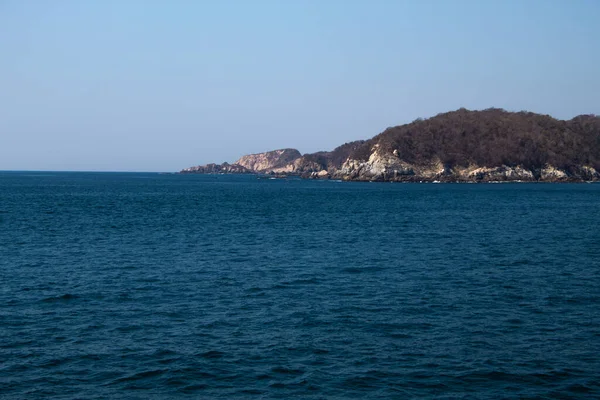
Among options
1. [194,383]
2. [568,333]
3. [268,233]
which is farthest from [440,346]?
[268,233]

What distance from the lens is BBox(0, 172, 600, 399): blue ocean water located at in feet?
51.4

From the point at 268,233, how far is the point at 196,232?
236 inches

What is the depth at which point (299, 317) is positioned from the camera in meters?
21.5

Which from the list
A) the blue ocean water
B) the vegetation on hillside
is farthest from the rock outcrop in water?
the blue ocean water

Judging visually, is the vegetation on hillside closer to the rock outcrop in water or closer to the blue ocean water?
the rock outcrop in water

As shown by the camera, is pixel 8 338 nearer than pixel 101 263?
Yes

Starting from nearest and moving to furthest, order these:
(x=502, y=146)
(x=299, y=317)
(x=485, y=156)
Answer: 1. (x=299, y=317)
2. (x=485, y=156)
3. (x=502, y=146)

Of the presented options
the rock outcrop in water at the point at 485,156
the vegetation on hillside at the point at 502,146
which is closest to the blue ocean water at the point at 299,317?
the rock outcrop in water at the point at 485,156

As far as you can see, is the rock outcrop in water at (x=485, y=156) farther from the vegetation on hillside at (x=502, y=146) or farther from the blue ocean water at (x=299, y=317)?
the blue ocean water at (x=299, y=317)

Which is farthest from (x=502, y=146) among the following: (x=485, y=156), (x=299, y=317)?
(x=299, y=317)

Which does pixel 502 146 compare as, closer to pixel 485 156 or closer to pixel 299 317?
pixel 485 156

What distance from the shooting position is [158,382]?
15555 millimetres

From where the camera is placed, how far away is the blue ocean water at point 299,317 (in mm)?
15680

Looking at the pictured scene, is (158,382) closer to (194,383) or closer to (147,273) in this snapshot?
(194,383)
